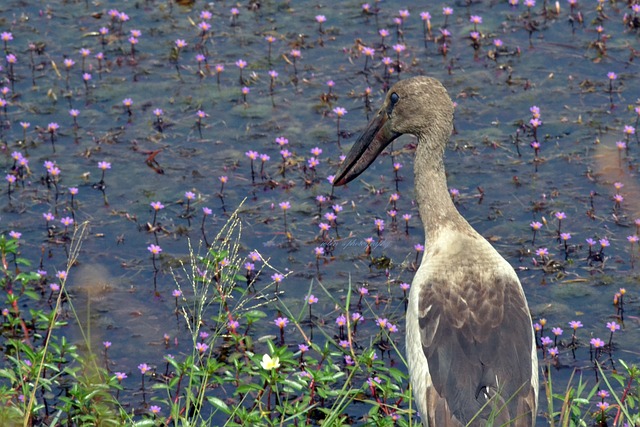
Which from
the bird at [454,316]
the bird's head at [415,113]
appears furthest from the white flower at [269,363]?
the bird's head at [415,113]

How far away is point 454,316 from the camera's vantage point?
18.5 ft

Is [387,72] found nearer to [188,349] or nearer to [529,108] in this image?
[529,108]

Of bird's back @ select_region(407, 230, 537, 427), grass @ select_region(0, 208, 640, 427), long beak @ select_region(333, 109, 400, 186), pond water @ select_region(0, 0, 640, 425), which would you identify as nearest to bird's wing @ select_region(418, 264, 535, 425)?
bird's back @ select_region(407, 230, 537, 427)

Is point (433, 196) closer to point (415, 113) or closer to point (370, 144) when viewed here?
point (415, 113)

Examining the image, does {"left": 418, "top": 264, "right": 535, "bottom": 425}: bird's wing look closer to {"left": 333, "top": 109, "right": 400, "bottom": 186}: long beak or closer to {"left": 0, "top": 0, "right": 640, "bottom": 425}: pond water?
{"left": 0, "top": 0, "right": 640, "bottom": 425}: pond water

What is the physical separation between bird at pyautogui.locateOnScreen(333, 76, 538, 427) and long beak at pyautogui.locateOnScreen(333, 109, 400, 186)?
93 millimetres

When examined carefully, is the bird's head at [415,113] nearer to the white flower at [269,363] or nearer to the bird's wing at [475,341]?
the bird's wing at [475,341]

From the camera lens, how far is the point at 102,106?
29.9 feet

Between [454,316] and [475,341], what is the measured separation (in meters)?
0.21

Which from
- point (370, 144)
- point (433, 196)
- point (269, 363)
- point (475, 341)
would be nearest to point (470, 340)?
point (475, 341)

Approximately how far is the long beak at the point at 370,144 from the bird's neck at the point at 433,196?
12.8 inches

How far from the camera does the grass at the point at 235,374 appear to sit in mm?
5602

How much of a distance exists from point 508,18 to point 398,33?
97 centimetres

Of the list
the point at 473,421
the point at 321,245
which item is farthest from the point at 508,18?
the point at 473,421
